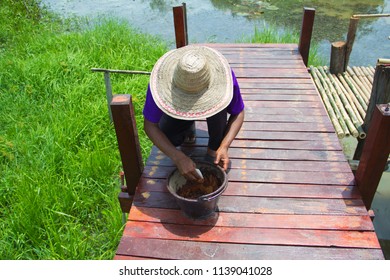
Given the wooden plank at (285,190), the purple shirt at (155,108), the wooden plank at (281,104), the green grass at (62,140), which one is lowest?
the green grass at (62,140)

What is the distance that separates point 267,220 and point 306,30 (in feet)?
8.94

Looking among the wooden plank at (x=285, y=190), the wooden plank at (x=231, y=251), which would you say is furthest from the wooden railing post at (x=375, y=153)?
the wooden plank at (x=231, y=251)

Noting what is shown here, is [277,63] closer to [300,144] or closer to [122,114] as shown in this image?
[300,144]

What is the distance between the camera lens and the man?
5.59 ft

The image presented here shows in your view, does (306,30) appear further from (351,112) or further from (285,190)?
(285,190)

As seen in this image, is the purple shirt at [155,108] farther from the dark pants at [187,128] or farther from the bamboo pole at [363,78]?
the bamboo pole at [363,78]

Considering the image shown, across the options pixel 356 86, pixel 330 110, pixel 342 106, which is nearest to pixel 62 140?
pixel 330 110

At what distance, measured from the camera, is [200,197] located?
175 centimetres

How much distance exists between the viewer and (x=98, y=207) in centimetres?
303

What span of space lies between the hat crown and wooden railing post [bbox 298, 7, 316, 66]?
2.59 metres

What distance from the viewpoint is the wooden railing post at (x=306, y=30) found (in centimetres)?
383

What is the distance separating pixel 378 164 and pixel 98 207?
2.21 m
